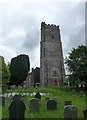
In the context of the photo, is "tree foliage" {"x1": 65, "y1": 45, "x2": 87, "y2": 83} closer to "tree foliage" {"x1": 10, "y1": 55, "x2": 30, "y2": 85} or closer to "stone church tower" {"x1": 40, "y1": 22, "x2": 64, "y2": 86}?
"tree foliage" {"x1": 10, "y1": 55, "x2": 30, "y2": 85}

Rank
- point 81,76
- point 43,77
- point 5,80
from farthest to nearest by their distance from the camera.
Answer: point 43,77 < point 81,76 < point 5,80

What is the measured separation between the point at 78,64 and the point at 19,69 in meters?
19.5

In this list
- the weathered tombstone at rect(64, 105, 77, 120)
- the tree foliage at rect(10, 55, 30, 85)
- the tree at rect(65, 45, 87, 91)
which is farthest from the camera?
the tree foliage at rect(10, 55, 30, 85)

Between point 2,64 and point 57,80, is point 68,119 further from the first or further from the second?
point 57,80

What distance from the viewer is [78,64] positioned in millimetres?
47719

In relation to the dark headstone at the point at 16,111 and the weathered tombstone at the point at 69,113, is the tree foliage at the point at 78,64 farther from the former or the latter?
the dark headstone at the point at 16,111

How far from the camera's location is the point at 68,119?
15.7 meters

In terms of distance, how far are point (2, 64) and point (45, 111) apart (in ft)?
77.6

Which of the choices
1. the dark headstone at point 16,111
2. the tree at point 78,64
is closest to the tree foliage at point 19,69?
the tree at point 78,64

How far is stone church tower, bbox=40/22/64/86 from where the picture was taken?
7100cm

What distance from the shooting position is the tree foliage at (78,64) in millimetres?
47062

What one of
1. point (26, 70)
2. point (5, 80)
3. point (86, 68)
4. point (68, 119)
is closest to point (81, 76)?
point (86, 68)

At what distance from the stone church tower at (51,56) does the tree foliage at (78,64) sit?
20488 millimetres

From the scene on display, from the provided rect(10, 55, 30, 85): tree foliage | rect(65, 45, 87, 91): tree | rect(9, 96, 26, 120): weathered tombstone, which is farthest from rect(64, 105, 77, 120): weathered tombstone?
rect(10, 55, 30, 85): tree foliage
